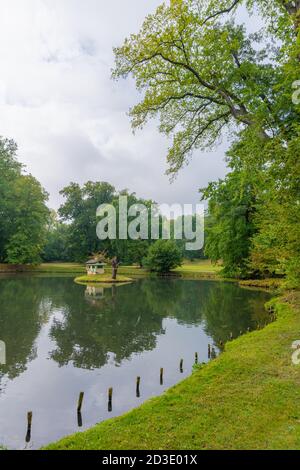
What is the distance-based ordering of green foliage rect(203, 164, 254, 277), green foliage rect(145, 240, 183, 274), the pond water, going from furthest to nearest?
green foliage rect(145, 240, 183, 274)
green foliage rect(203, 164, 254, 277)
the pond water

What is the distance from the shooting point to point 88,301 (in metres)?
26.5

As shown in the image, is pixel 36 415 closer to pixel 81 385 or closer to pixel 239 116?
pixel 81 385

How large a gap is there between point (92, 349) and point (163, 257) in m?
41.1

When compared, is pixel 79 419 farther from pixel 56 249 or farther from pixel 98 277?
pixel 56 249

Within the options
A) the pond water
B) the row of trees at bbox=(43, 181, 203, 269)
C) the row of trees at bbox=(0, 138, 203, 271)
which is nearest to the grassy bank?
the row of trees at bbox=(0, 138, 203, 271)

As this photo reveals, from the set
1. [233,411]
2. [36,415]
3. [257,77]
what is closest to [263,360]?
[233,411]

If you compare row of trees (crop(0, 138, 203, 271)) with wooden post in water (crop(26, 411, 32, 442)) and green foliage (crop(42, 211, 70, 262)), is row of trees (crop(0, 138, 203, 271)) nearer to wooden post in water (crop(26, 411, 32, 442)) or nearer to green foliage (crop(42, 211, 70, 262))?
green foliage (crop(42, 211, 70, 262))

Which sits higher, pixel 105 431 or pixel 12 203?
pixel 12 203

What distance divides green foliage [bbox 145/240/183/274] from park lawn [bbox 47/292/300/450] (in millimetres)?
45082

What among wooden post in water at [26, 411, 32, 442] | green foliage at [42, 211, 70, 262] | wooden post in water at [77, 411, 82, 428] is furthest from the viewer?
green foliage at [42, 211, 70, 262]

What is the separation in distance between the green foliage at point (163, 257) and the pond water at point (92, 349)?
85.5ft

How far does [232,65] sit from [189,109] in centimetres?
199

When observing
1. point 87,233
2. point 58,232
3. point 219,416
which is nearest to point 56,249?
point 58,232

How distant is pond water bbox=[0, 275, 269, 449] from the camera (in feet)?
27.2
